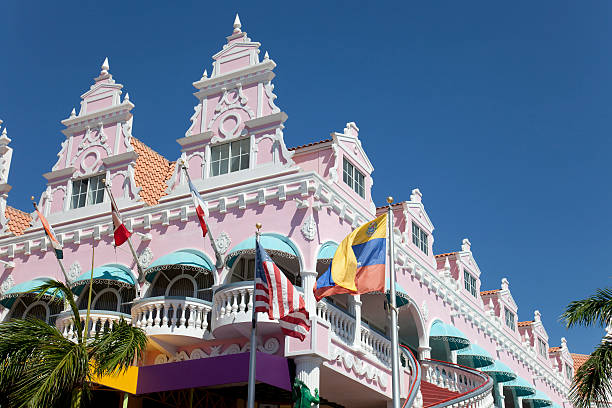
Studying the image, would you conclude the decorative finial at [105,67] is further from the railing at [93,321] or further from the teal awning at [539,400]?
the teal awning at [539,400]

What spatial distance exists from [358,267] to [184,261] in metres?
6.70

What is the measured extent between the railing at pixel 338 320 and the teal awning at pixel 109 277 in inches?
246

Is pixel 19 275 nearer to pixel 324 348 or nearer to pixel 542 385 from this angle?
pixel 324 348

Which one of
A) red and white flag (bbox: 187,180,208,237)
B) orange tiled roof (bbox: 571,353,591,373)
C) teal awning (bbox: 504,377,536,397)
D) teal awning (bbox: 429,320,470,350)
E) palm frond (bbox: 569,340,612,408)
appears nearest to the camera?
palm frond (bbox: 569,340,612,408)

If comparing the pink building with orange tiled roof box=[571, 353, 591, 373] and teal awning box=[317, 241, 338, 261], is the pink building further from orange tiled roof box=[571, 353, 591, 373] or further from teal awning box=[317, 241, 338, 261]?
orange tiled roof box=[571, 353, 591, 373]

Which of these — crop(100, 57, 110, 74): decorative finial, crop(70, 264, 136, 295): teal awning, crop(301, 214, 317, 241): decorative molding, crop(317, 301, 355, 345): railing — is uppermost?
crop(100, 57, 110, 74): decorative finial

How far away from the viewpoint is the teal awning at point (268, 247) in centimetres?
2202

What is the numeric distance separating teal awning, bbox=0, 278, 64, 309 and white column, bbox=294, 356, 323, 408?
Result: 907cm

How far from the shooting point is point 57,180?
28484mm

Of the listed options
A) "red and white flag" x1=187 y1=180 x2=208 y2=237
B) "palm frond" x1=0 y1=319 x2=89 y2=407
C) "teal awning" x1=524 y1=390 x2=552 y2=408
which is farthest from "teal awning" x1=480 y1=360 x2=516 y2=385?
"palm frond" x1=0 y1=319 x2=89 y2=407

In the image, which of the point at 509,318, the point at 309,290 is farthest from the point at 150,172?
the point at 509,318

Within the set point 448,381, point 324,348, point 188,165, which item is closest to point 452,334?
point 448,381

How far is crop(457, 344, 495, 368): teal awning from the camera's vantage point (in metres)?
30.5

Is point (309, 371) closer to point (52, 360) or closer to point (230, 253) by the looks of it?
point (230, 253)
